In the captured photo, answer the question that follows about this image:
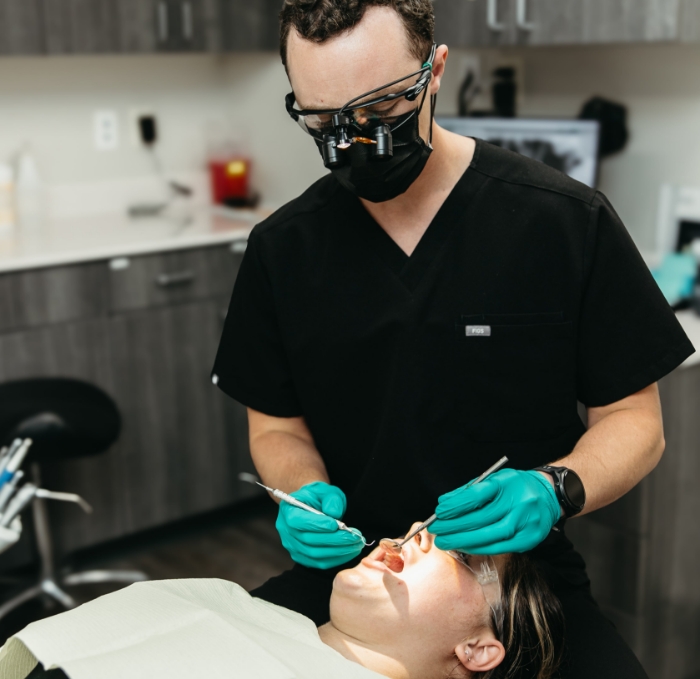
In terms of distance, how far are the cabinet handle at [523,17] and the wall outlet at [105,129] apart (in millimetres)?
1588

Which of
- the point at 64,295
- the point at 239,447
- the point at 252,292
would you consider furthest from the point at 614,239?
the point at 239,447

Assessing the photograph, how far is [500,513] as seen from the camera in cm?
118

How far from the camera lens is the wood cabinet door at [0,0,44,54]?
279cm

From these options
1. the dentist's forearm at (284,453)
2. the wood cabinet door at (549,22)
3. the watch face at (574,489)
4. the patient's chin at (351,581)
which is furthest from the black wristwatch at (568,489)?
the wood cabinet door at (549,22)

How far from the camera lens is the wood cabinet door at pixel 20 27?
9.14ft

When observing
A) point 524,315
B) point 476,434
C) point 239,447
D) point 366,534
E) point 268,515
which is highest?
point 524,315

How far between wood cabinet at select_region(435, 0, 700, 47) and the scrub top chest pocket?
1.19 m

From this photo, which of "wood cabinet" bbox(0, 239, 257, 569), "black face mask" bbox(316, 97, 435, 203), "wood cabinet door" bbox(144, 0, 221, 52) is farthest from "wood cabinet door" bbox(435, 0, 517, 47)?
"black face mask" bbox(316, 97, 435, 203)

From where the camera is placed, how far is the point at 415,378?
1.43m

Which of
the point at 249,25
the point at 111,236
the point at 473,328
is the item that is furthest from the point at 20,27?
the point at 473,328

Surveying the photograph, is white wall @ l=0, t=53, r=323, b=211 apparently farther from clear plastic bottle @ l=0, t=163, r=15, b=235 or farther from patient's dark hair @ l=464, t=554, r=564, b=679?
patient's dark hair @ l=464, t=554, r=564, b=679

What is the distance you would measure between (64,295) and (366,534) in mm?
1588

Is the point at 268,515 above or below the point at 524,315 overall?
below

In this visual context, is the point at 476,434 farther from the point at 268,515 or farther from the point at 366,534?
the point at 268,515
